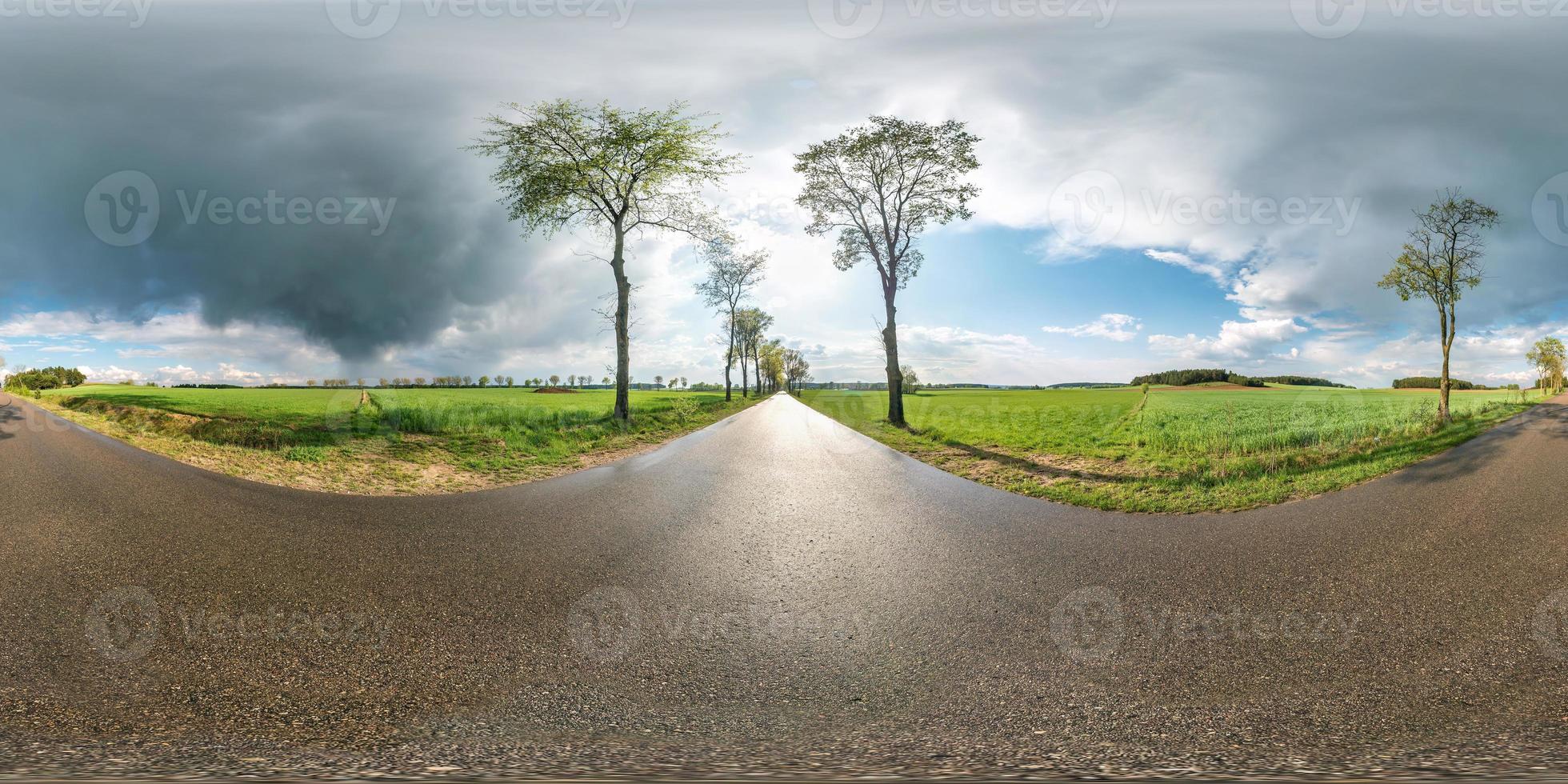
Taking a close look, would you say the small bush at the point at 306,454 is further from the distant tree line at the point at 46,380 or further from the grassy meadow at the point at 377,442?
the distant tree line at the point at 46,380

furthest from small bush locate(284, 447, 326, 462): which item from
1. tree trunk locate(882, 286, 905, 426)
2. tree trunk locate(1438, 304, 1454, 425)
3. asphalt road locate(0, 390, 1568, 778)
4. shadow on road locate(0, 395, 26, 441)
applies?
tree trunk locate(1438, 304, 1454, 425)

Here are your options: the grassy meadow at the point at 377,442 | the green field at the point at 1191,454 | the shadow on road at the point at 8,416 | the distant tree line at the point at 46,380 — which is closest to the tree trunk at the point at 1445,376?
the green field at the point at 1191,454

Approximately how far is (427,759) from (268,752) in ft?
3.24

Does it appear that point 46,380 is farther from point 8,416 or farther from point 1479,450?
point 1479,450

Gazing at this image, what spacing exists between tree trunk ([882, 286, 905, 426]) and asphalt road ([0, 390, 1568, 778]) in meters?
15.5

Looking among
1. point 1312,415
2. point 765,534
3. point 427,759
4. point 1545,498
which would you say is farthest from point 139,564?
point 1312,415

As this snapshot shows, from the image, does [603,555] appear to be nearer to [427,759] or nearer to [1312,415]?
[427,759]

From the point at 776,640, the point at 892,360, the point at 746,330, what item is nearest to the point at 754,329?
the point at 746,330

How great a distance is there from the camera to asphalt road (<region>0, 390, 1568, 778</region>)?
344 centimetres

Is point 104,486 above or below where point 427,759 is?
above

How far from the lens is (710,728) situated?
365 cm

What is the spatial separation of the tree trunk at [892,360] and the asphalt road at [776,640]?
15.5 m

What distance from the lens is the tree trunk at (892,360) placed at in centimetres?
2369

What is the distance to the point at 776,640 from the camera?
15.5 feet
